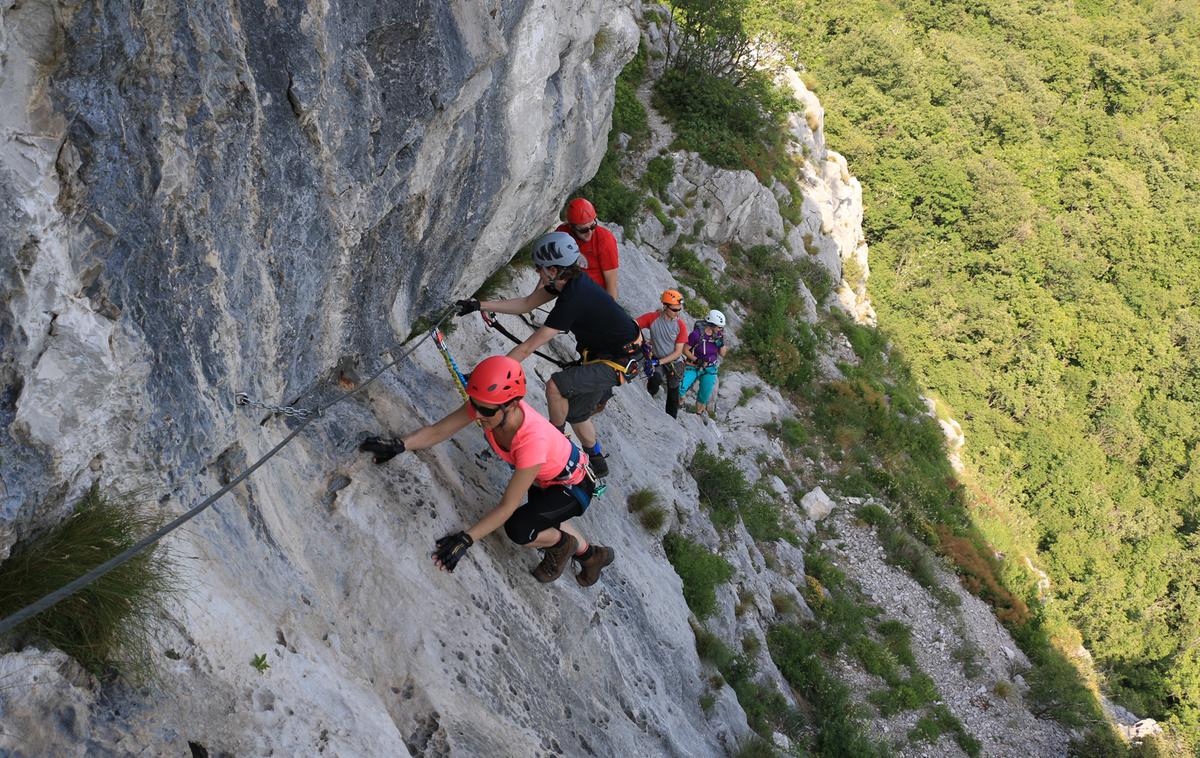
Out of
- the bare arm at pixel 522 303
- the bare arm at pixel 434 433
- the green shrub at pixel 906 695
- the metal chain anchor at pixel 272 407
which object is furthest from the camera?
the green shrub at pixel 906 695

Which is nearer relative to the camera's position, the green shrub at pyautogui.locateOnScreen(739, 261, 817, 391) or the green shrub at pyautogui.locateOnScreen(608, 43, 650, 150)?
the green shrub at pyautogui.locateOnScreen(739, 261, 817, 391)

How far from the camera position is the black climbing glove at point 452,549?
18.3 ft

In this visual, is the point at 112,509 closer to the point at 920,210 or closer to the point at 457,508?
the point at 457,508

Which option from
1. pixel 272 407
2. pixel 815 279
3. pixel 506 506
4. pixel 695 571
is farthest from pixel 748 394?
pixel 272 407

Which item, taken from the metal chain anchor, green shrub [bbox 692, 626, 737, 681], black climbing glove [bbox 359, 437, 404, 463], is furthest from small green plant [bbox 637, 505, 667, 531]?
the metal chain anchor

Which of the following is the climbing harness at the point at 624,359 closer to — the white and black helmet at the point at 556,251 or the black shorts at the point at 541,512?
the white and black helmet at the point at 556,251

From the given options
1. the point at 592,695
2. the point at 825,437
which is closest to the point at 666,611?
the point at 592,695

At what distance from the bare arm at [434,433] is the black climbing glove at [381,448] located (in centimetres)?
10

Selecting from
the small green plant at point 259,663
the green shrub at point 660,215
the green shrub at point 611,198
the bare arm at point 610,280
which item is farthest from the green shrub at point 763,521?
the small green plant at point 259,663

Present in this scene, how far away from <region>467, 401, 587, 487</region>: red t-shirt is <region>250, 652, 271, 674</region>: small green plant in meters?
2.08

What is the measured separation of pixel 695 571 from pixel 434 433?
17.3 ft

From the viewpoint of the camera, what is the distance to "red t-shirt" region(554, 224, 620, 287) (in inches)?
337

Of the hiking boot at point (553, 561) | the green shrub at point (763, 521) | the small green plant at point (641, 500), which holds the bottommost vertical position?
the green shrub at point (763, 521)

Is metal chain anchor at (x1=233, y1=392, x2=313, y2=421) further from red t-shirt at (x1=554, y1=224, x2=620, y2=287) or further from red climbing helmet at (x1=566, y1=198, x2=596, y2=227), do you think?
red t-shirt at (x1=554, y1=224, x2=620, y2=287)
